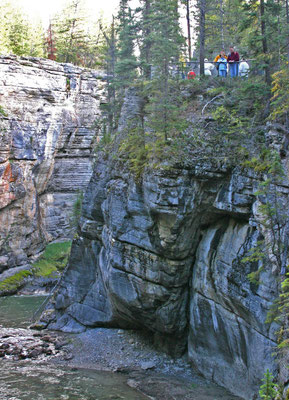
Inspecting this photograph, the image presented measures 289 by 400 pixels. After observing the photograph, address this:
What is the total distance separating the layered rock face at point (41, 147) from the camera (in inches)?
1393

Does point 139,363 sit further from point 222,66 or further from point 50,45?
point 50,45

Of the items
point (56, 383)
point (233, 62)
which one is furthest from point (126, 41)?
point (56, 383)

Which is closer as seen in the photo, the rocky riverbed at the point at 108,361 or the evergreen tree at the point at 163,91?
the rocky riverbed at the point at 108,361

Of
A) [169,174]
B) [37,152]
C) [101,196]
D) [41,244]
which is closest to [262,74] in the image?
[169,174]

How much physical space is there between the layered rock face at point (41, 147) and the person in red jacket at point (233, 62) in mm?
18686

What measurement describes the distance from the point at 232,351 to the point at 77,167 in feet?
91.8

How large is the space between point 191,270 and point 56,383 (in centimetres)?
727

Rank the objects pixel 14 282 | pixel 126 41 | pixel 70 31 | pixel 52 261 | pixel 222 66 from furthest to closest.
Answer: pixel 70 31
pixel 52 261
pixel 14 282
pixel 126 41
pixel 222 66

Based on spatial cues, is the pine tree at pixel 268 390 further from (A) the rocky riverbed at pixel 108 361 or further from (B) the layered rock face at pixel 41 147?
(B) the layered rock face at pixel 41 147

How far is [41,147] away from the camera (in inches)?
1458

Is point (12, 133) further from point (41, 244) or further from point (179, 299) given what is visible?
point (179, 299)

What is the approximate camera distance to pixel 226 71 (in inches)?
813

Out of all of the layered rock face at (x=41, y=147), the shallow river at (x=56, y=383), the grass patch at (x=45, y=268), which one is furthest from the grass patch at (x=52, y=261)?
the shallow river at (x=56, y=383)

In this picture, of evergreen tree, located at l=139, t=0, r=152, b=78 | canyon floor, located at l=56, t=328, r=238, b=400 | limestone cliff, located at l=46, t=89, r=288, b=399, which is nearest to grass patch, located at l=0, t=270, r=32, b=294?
limestone cliff, located at l=46, t=89, r=288, b=399
